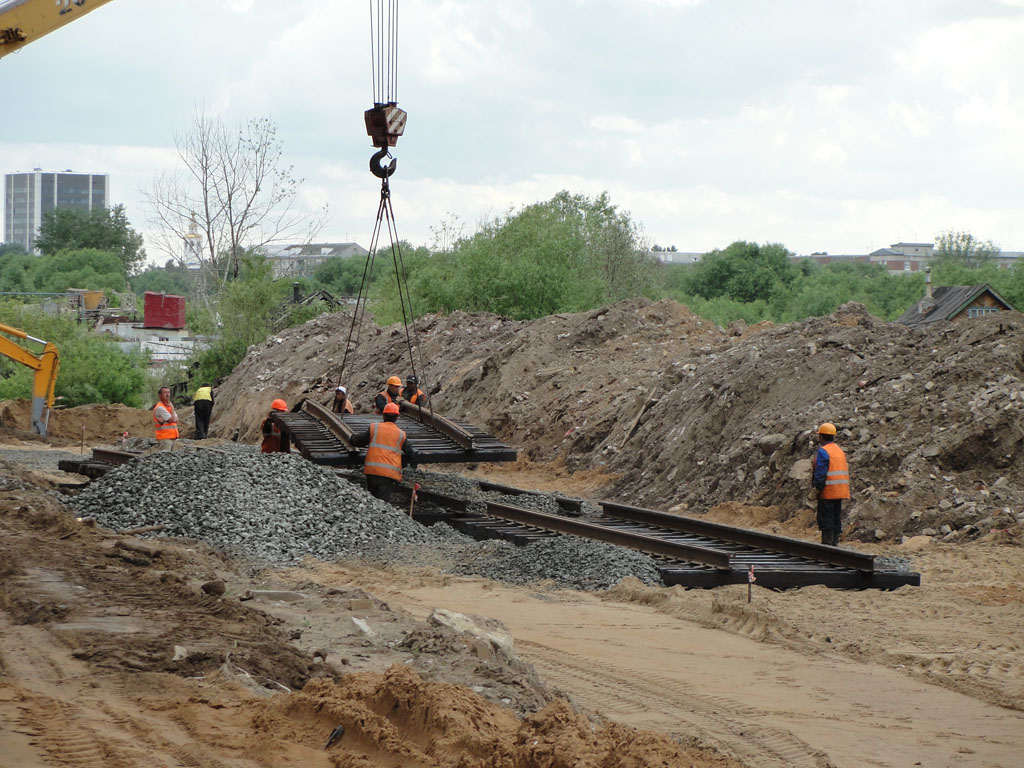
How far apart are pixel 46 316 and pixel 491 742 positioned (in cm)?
4349

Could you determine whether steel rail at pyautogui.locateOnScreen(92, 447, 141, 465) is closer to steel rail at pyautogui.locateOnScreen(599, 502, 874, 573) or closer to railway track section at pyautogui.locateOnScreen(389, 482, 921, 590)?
railway track section at pyautogui.locateOnScreen(389, 482, 921, 590)

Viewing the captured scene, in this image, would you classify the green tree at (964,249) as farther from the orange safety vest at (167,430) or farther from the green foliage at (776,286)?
the orange safety vest at (167,430)

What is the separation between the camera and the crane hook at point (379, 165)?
13.0 meters

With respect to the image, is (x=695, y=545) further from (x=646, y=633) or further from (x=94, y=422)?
(x=94, y=422)

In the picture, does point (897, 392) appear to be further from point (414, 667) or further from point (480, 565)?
point (414, 667)

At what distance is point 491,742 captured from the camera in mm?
5000

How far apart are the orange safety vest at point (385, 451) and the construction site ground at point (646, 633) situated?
3.02 m

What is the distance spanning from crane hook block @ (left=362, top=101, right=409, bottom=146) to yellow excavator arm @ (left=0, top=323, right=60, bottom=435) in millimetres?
15454

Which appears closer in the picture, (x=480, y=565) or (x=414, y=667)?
(x=414, y=667)

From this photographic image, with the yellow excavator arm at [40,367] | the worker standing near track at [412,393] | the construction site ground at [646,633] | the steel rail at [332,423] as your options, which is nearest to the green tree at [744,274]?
the yellow excavator arm at [40,367]

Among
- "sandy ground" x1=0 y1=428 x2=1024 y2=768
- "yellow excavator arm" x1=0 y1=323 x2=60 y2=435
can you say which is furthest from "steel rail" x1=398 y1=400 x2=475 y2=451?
"yellow excavator arm" x1=0 y1=323 x2=60 y2=435

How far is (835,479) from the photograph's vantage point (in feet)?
41.9

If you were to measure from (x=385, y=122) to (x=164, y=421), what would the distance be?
10.2m

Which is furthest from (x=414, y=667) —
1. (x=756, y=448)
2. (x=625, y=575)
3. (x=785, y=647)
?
(x=756, y=448)
